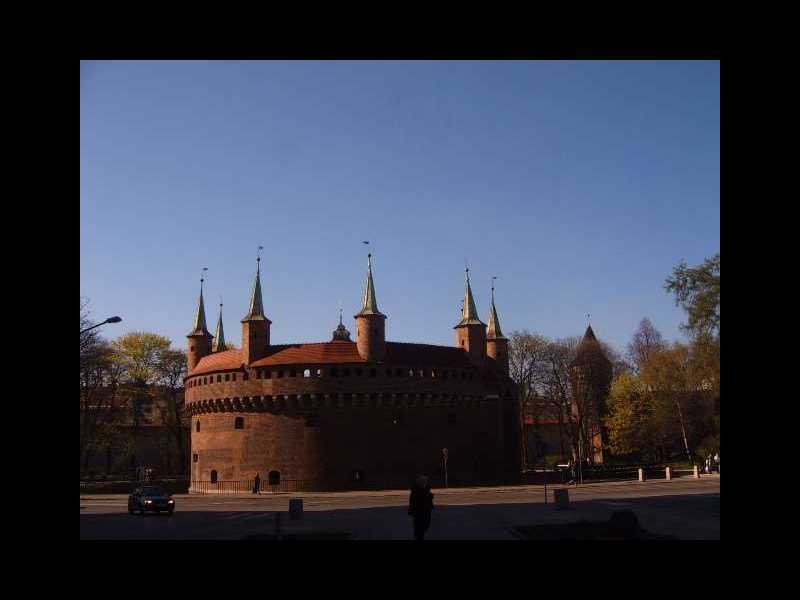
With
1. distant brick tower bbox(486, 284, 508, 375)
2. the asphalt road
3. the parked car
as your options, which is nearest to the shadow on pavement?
the asphalt road

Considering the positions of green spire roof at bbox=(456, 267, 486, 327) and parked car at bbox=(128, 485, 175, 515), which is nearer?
parked car at bbox=(128, 485, 175, 515)

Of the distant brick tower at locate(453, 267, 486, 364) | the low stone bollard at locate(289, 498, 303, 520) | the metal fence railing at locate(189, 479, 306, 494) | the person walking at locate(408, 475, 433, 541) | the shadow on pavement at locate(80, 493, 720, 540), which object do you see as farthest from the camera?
the distant brick tower at locate(453, 267, 486, 364)

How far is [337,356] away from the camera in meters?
53.9

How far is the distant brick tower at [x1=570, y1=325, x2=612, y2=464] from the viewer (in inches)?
2785

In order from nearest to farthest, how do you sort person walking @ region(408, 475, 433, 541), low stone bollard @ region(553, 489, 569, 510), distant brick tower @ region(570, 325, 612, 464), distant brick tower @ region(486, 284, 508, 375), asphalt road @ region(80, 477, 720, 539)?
person walking @ region(408, 475, 433, 541), asphalt road @ region(80, 477, 720, 539), low stone bollard @ region(553, 489, 569, 510), distant brick tower @ region(486, 284, 508, 375), distant brick tower @ region(570, 325, 612, 464)

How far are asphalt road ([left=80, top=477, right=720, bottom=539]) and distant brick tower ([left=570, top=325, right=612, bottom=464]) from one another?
30.4m

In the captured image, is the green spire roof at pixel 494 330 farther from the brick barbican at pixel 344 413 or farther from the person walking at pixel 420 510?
the person walking at pixel 420 510

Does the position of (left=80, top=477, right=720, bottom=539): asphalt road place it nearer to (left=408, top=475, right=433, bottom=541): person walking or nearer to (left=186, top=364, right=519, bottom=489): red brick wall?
(left=408, top=475, right=433, bottom=541): person walking

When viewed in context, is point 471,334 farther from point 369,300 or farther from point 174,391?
point 174,391

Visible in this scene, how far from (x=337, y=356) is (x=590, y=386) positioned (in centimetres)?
2903

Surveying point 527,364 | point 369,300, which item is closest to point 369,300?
point 369,300

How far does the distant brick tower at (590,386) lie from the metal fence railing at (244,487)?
1077 inches
